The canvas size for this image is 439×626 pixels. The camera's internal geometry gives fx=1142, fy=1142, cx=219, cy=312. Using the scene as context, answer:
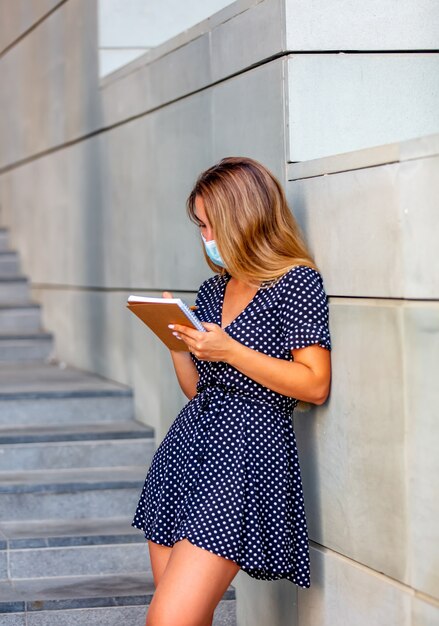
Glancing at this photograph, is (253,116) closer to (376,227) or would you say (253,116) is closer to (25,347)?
(376,227)

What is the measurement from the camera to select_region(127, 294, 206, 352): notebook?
3533 mm

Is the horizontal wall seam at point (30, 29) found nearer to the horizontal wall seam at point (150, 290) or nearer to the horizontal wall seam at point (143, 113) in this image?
the horizontal wall seam at point (143, 113)

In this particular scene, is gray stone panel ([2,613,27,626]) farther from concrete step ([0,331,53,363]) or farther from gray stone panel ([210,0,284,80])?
concrete step ([0,331,53,363])

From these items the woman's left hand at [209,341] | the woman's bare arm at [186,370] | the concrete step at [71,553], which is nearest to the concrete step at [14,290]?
the concrete step at [71,553]

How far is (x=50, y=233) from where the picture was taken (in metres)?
8.87

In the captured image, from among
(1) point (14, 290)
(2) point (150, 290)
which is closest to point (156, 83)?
(2) point (150, 290)

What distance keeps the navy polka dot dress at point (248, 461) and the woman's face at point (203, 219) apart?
26cm

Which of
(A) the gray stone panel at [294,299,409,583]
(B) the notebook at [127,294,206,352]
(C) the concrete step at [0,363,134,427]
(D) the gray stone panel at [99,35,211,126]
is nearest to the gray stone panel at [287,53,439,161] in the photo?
(A) the gray stone panel at [294,299,409,583]

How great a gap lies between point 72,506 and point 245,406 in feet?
7.73

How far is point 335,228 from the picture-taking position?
390cm

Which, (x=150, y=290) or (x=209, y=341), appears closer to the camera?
(x=209, y=341)

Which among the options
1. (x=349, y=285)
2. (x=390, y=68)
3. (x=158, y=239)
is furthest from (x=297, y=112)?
(x=158, y=239)

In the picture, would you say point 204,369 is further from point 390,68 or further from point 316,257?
point 390,68

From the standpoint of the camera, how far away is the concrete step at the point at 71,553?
541cm
